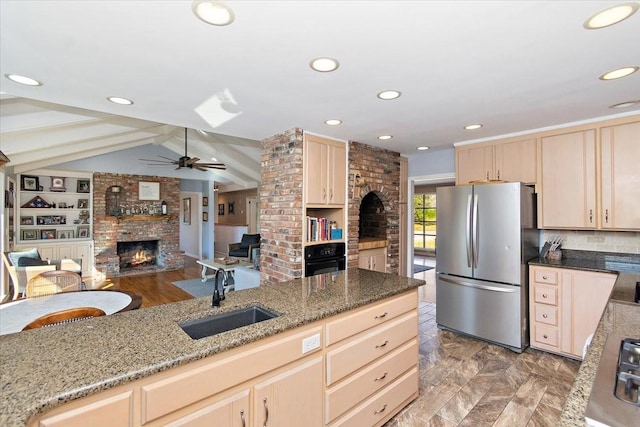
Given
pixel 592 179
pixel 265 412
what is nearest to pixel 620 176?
pixel 592 179

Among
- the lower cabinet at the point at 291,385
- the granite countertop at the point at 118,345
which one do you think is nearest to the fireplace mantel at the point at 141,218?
the granite countertop at the point at 118,345

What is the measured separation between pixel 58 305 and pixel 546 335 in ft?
14.7

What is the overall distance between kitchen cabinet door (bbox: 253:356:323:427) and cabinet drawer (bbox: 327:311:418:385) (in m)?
0.11

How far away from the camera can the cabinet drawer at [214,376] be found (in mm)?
1104

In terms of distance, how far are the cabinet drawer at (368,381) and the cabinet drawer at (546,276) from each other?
1771mm

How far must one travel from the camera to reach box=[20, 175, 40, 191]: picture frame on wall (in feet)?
21.7

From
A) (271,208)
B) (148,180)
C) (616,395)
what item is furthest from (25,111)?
(616,395)

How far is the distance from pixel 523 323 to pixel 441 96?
2.47 m

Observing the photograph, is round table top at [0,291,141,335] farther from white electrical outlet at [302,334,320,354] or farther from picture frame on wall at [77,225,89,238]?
picture frame on wall at [77,225,89,238]

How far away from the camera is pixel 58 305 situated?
2424 millimetres

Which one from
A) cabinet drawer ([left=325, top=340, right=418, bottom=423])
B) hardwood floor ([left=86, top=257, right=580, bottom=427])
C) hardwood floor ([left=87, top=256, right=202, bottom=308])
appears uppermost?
cabinet drawer ([left=325, top=340, right=418, bottom=423])

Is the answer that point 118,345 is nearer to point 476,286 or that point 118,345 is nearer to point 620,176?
point 476,286

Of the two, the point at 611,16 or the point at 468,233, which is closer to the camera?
the point at 611,16

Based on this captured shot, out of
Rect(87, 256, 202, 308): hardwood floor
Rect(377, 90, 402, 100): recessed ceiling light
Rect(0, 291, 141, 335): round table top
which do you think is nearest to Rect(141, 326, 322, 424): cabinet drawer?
Rect(0, 291, 141, 335): round table top
